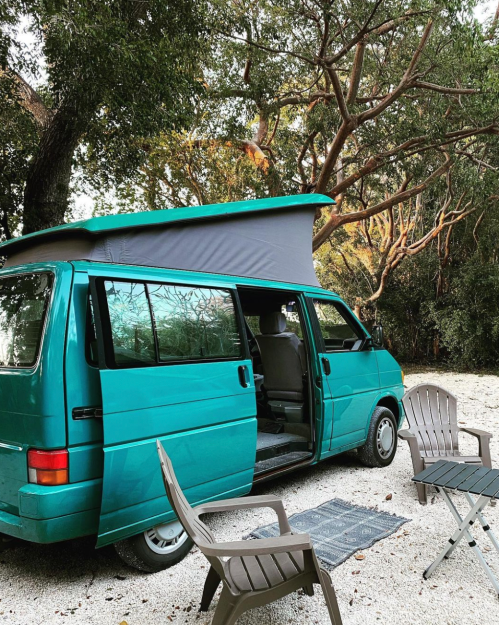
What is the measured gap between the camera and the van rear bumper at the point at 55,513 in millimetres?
2666

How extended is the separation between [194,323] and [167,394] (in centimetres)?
61

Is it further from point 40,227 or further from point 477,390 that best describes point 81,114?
point 477,390

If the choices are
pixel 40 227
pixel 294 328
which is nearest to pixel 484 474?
pixel 294 328

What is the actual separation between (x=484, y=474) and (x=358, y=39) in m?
6.78

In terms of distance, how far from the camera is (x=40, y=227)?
27.1ft

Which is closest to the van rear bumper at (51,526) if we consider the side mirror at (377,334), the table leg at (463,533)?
the table leg at (463,533)

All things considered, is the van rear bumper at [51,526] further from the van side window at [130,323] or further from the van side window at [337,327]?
the van side window at [337,327]

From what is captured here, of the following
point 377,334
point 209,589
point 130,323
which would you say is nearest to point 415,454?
point 377,334

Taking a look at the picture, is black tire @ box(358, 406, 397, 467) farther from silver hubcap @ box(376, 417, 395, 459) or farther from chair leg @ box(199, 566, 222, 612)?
chair leg @ box(199, 566, 222, 612)

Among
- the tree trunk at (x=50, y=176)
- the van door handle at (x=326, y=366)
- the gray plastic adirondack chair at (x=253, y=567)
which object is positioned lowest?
the gray plastic adirondack chair at (x=253, y=567)

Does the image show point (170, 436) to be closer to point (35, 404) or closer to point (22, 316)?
point (35, 404)

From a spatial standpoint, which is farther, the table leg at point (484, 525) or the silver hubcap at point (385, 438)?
the silver hubcap at point (385, 438)

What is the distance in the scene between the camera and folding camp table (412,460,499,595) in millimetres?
3035

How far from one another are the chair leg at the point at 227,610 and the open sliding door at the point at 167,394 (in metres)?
0.88
